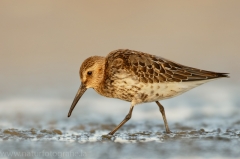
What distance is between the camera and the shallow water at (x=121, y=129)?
8062 mm

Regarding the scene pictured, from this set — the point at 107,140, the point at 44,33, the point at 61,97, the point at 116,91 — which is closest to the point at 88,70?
the point at 116,91

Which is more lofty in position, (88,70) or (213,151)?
(88,70)

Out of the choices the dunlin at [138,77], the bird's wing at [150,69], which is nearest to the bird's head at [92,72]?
the dunlin at [138,77]

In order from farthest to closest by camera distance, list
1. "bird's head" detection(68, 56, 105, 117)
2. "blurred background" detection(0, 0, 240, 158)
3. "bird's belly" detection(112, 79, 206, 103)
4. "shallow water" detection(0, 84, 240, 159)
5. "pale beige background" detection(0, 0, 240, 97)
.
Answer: "pale beige background" detection(0, 0, 240, 97), "blurred background" detection(0, 0, 240, 158), "bird's head" detection(68, 56, 105, 117), "bird's belly" detection(112, 79, 206, 103), "shallow water" detection(0, 84, 240, 159)

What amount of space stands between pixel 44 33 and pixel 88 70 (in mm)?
8633

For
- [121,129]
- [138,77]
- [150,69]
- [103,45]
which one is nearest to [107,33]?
[103,45]

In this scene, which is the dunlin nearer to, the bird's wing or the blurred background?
the bird's wing

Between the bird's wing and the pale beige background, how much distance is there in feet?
18.7

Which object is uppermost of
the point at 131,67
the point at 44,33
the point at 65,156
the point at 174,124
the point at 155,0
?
the point at 155,0

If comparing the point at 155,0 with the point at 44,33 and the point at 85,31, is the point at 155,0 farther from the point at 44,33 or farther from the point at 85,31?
the point at 44,33

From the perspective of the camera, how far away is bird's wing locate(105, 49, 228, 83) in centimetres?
991

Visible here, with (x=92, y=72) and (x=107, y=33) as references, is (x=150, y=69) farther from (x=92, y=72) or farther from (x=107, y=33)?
(x=107, y=33)

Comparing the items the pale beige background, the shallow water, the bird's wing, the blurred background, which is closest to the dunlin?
the bird's wing

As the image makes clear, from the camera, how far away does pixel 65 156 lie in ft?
25.5
